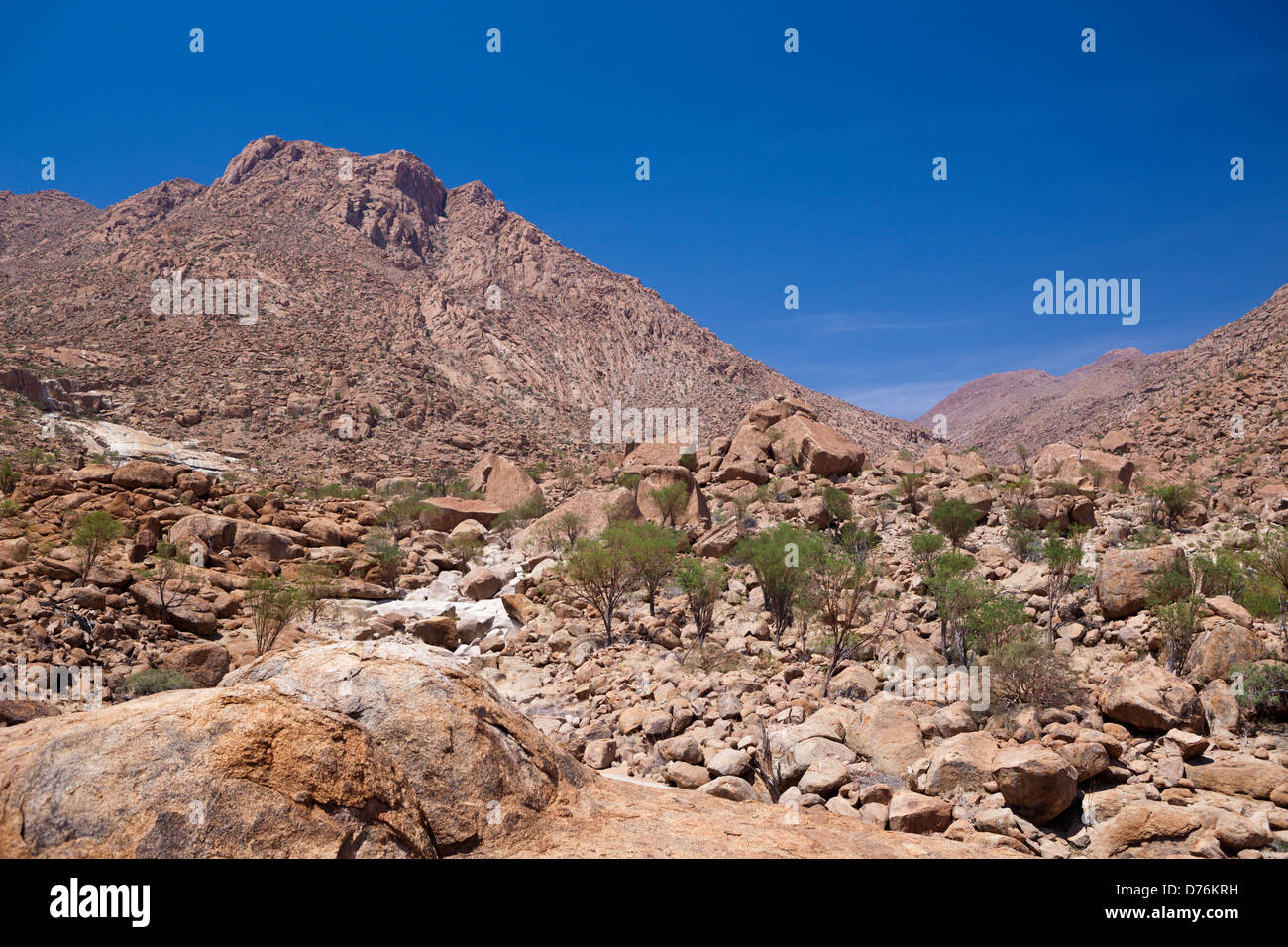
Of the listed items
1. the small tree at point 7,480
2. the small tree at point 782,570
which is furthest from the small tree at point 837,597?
the small tree at point 7,480

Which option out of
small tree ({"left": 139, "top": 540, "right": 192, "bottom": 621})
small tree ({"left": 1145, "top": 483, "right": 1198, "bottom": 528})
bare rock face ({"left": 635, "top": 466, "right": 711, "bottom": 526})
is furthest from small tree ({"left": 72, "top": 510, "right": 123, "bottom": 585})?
small tree ({"left": 1145, "top": 483, "right": 1198, "bottom": 528})

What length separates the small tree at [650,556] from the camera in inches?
769

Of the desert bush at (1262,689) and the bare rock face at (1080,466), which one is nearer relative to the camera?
the desert bush at (1262,689)

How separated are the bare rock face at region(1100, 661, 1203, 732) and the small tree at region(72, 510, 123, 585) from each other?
2165 centimetres

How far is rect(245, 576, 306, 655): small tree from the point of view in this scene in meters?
16.4

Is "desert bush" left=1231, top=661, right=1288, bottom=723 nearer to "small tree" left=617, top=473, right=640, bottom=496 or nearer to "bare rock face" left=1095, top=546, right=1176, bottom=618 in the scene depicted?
"bare rock face" left=1095, top=546, right=1176, bottom=618

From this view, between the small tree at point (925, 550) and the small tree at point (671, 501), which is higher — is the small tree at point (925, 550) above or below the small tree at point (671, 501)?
below

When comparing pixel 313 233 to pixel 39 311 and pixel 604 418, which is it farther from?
pixel 604 418

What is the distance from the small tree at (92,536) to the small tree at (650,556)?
13.8 meters

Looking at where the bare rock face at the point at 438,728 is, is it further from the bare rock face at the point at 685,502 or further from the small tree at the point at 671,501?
the bare rock face at the point at 685,502

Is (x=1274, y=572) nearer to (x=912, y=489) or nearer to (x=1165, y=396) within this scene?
(x=912, y=489)

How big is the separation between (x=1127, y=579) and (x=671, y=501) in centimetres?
1587

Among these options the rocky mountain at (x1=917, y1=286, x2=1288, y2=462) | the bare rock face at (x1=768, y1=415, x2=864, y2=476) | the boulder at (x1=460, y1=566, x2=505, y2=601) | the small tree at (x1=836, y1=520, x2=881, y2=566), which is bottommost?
the boulder at (x1=460, y1=566, x2=505, y2=601)
